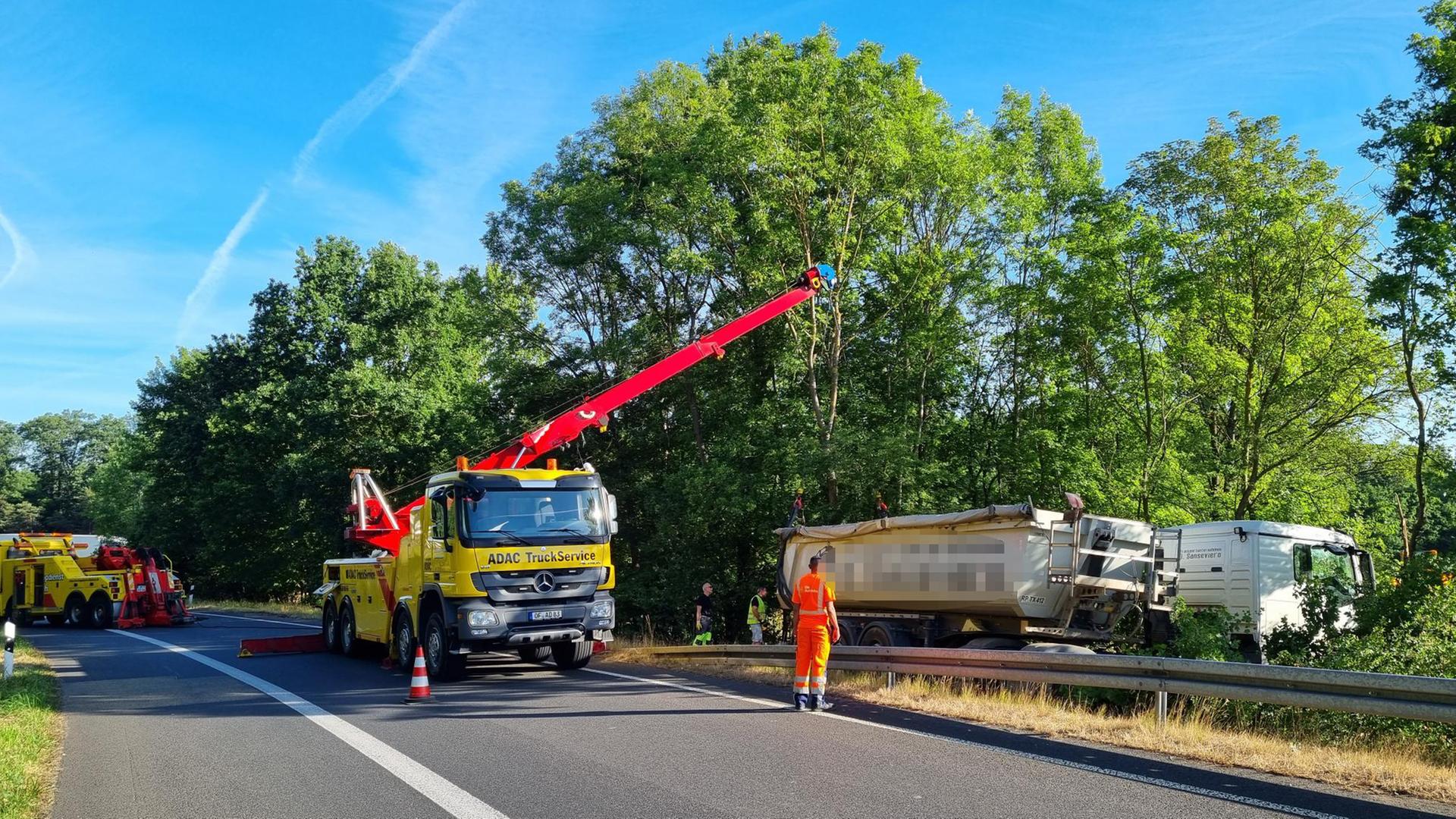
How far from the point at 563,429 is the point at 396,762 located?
38.6 ft

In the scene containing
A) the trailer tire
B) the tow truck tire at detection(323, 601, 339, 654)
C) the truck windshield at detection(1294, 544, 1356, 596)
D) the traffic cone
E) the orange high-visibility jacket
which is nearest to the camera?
the orange high-visibility jacket

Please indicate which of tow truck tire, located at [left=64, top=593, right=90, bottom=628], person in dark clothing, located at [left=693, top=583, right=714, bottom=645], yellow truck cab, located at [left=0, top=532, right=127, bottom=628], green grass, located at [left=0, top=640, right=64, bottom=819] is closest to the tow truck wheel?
green grass, located at [left=0, top=640, right=64, bottom=819]

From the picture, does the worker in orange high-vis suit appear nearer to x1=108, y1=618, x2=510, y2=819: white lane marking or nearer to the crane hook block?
x1=108, y1=618, x2=510, y2=819: white lane marking

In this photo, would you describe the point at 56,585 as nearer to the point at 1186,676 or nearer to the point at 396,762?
the point at 396,762

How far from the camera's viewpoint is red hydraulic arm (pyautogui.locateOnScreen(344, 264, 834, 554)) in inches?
704

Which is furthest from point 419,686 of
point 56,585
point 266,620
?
point 56,585

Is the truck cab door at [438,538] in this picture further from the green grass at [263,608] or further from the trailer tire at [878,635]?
the green grass at [263,608]

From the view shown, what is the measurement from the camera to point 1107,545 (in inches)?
523

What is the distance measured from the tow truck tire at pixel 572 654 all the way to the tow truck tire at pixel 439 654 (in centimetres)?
173

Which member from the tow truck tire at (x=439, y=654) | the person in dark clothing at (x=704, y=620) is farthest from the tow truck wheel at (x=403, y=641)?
the person in dark clothing at (x=704, y=620)

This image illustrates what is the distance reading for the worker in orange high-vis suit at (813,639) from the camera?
32.3 feet

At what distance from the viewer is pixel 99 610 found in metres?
26.7

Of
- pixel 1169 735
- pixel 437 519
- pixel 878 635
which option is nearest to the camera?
pixel 1169 735

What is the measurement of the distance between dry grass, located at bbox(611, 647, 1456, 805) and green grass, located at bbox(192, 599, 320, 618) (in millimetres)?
26148
